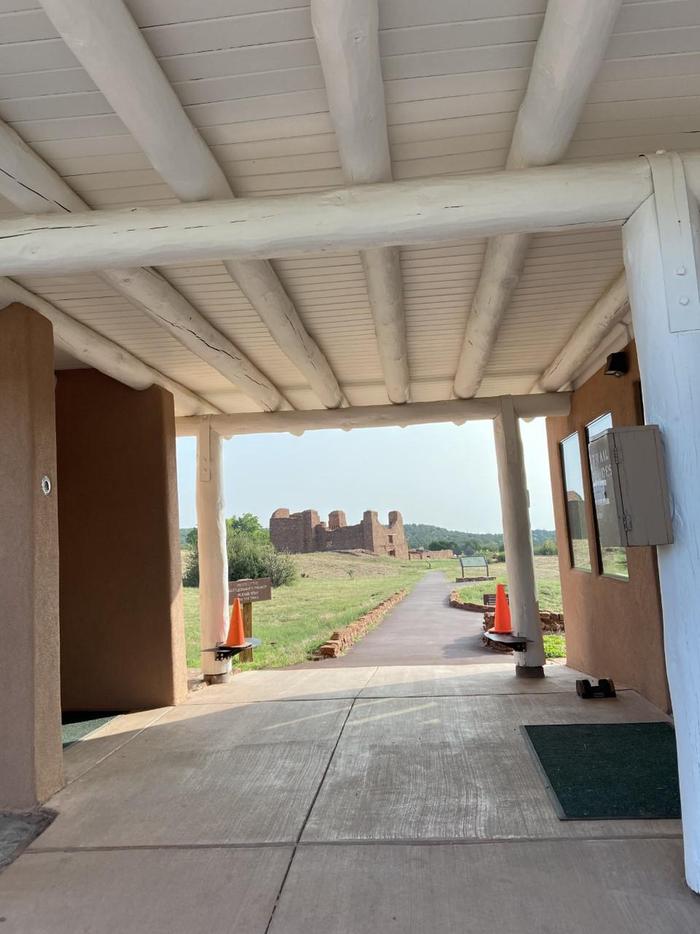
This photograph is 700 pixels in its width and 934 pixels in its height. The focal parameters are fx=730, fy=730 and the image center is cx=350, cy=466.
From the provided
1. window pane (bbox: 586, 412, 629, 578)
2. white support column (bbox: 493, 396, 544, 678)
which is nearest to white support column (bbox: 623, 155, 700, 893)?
window pane (bbox: 586, 412, 629, 578)

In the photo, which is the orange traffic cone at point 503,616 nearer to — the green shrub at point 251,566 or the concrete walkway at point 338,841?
the concrete walkway at point 338,841

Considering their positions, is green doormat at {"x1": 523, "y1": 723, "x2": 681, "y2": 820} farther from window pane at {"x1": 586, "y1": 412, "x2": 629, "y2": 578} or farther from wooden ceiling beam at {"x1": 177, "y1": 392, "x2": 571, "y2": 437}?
wooden ceiling beam at {"x1": 177, "y1": 392, "x2": 571, "y2": 437}

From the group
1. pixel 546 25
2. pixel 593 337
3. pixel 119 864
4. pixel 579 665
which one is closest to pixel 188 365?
pixel 593 337

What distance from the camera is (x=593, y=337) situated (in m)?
6.18

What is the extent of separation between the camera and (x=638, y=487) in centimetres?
298

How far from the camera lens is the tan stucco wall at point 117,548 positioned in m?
6.91

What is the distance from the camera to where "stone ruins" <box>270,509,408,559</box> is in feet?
149

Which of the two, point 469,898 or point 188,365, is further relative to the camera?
point 188,365

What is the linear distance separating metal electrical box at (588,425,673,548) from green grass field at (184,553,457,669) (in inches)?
323

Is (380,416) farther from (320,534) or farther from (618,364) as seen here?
(320,534)

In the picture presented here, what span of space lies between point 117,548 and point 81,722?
159cm

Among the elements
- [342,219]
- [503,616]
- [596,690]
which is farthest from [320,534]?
[342,219]

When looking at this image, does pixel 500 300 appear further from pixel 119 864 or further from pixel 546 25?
pixel 119 864

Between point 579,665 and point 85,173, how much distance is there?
7474 millimetres
